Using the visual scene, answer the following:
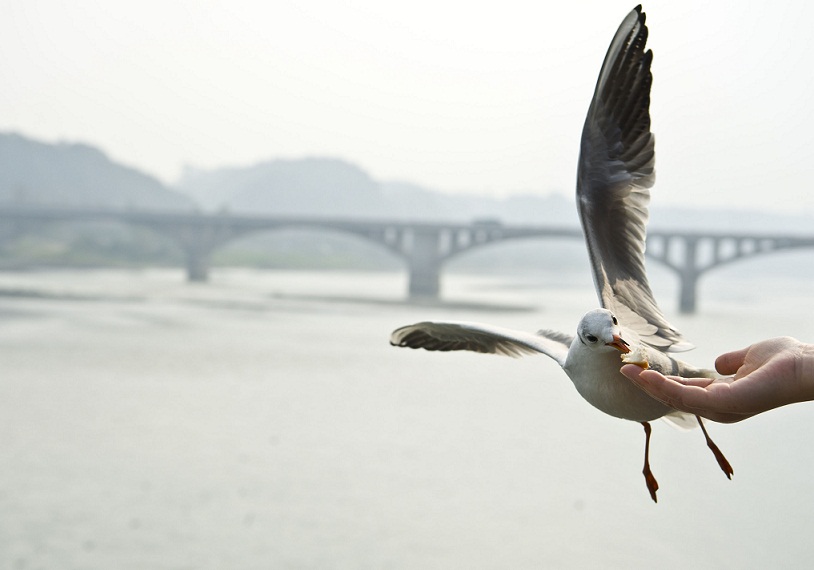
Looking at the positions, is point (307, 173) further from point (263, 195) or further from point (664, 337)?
point (664, 337)

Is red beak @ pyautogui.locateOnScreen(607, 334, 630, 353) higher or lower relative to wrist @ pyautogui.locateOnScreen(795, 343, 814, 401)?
higher

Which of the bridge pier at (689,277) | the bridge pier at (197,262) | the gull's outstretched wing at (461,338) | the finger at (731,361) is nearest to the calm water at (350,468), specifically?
the gull's outstretched wing at (461,338)

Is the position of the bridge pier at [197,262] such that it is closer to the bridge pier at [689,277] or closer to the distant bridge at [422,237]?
the distant bridge at [422,237]

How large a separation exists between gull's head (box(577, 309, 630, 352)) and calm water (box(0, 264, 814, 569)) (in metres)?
7.99

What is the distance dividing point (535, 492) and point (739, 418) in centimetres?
1042

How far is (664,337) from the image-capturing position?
8.02 ft

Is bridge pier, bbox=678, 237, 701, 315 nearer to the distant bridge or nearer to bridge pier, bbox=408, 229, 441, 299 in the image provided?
the distant bridge

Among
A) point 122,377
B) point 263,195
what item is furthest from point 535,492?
point 263,195

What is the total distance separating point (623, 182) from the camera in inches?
110

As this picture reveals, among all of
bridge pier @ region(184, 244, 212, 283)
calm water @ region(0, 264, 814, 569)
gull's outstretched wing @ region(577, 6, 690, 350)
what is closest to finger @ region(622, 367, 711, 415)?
gull's outstretched wing @ region(577, 6, 690, 350)

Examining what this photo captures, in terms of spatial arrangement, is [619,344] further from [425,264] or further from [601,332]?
[425,264]

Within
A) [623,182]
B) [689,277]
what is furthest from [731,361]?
[689,277]

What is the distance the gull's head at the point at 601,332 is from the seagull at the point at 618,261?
63mm

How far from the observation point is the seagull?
198cm
